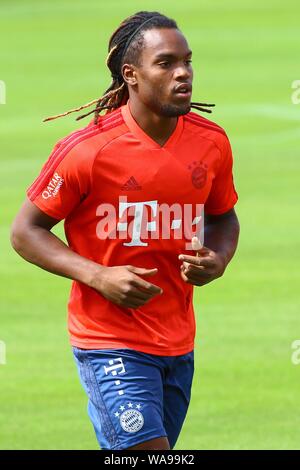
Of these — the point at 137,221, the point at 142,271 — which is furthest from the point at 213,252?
the point at 142,271

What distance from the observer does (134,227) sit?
310 inches

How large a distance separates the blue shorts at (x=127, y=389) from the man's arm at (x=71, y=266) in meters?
0.38

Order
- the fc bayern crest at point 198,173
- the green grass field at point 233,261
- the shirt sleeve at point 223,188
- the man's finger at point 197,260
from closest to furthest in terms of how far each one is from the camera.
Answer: the man's finger at point 197,260 → the fc bayern crest at point 198,173 → the shirt sleeve at point 223,188 → the green grass field at point 233,261

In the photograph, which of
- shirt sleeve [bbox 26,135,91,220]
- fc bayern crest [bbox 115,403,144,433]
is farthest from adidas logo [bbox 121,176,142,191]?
fc bayern crest [bbox 115,403,144,433]

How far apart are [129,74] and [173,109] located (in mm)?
381

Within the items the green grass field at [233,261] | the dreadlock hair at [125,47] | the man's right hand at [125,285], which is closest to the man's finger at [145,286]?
the man's right hand at [125,285]

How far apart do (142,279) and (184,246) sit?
1.55 ft

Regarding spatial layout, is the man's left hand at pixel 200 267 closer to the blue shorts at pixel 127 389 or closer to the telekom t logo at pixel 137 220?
the telekom t logo at pixel 137 220

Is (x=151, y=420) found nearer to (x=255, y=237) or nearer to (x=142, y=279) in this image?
(x=142, y=279)

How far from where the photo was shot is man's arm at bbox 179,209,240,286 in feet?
25.3

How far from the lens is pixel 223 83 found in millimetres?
26109

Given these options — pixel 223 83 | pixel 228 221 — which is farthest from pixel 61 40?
pixel 228 221

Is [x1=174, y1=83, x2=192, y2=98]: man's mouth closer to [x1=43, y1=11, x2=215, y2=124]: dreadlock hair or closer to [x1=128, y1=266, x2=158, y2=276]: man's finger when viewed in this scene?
[x1=43, y1=11, x2=215, y2=124]: dreadlock hair

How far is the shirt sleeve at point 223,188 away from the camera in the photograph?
8133 millimetres
